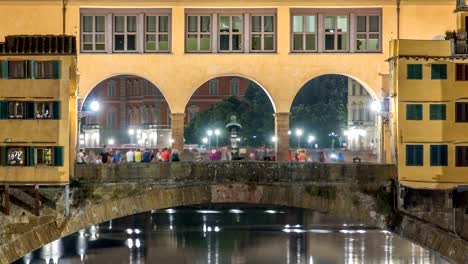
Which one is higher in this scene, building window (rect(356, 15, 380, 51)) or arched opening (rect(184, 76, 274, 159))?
building window (rect(356, 15, 380, 51))

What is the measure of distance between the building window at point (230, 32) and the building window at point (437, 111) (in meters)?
12.2

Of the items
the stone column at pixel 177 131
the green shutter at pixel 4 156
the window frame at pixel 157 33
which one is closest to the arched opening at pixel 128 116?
the stone column at pixel 177 131

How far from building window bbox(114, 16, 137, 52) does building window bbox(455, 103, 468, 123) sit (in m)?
16.4

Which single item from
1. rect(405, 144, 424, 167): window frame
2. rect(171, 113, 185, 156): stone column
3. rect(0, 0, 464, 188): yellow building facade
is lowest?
rect(405, 144, 424, 167): window frame

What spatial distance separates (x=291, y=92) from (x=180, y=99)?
205 inches

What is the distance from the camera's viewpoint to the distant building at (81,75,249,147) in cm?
10507

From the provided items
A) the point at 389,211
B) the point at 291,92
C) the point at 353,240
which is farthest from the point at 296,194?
the point at 353,240

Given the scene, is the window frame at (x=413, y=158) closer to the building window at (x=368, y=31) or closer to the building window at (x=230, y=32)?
the building window at (x=368, y=31)

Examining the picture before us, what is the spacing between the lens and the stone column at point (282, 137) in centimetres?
5347

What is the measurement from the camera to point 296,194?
139ft

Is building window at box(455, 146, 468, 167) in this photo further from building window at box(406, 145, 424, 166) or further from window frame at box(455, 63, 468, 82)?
window frame at box(455, 63, 468, 82)

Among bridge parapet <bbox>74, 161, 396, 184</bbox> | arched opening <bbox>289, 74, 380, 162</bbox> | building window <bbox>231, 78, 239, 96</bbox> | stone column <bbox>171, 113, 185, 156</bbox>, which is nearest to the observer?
bridge parapet <bbox>74, 161, 396, 184</bbox>

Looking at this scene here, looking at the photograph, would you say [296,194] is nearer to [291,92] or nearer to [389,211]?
[389,211]

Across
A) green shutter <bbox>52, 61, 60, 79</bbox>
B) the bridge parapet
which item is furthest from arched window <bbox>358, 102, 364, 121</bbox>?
green shutter <bbox>52, 61, 60, 79</bbox>
